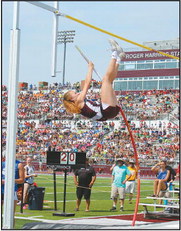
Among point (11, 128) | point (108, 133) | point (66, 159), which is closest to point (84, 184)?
point (66, 159)

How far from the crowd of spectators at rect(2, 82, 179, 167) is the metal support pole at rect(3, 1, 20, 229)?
787 inches

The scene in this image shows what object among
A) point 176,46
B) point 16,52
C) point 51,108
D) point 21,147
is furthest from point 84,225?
point 176,46

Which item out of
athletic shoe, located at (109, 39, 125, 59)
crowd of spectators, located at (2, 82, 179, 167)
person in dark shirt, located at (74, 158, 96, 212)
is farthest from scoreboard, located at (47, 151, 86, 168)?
crowd of spectators, located at (2, 82, 179, 167)

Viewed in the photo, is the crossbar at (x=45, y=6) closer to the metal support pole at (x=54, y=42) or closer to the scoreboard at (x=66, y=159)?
the metal support pole at (x=54, y=42)

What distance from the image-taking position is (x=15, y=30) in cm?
912

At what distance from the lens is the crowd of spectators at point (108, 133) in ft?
101

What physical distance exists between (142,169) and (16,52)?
23.4m

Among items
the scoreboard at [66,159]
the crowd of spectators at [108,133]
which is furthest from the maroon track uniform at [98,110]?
the crowd of spectators at [108,133]

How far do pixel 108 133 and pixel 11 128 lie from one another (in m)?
24.4

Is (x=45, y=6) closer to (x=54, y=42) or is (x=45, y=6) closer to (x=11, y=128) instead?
(x=54, y=42)

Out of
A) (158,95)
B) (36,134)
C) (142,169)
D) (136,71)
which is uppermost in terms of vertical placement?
(136,71)

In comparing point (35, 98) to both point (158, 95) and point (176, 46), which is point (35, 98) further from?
point (176, 46)

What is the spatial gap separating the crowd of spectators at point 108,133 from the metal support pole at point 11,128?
2000 cm

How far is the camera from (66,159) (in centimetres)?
1254
